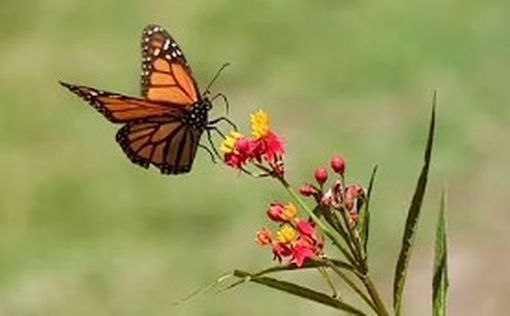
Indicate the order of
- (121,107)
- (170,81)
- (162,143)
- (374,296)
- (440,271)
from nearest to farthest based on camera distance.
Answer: (374,296), (440,271), (170,81), (121,107), (162,143)

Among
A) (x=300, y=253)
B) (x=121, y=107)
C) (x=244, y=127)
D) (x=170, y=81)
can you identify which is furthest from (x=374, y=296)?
(x=244, y=127)

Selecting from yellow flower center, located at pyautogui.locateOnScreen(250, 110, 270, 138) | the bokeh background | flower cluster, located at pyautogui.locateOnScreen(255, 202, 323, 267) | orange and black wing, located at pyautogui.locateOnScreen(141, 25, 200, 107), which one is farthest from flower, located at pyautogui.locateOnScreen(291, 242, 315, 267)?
the bokeh background

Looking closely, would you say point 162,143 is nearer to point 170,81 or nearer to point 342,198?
point 170,81

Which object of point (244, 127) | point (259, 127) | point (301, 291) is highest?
point (244, 127)

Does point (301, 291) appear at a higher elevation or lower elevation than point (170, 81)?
lower

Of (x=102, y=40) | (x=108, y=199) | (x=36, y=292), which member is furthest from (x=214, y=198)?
(x=102, y=40)

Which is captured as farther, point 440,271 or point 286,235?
point 440,271

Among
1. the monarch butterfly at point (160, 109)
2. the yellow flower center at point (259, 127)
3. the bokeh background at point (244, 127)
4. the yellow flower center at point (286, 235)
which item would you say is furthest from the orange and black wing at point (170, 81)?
the bokeh background at point (244, 127)
